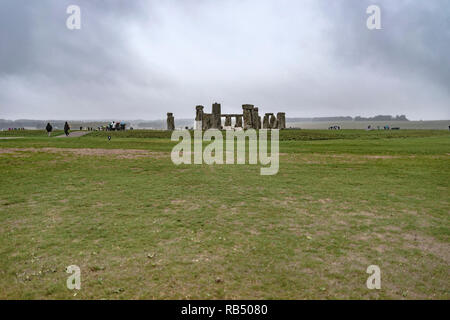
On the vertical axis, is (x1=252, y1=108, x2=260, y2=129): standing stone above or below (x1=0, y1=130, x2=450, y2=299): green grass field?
above

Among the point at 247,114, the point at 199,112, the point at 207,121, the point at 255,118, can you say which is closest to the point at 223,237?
the point at 247,114

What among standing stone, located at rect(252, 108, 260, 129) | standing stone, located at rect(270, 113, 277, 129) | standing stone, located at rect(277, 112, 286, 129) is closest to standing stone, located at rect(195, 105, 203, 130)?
standing stone, located at rect(252, 108, 260, 129)

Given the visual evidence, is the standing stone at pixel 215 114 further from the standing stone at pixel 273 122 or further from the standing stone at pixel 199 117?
the standing stone at pixel 273 122

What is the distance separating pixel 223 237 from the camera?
6.58 meters

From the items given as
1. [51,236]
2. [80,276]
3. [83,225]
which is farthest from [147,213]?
[80,276]

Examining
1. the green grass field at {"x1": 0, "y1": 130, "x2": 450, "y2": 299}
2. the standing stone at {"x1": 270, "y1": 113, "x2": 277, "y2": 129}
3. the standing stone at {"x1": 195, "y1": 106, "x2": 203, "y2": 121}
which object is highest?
the standing stone at {"x1": 195, "y1": 106, "x2": 203, "y2": 121}

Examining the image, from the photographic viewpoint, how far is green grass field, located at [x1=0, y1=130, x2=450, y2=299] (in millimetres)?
4688

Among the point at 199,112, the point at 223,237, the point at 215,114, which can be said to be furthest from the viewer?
the point at 199,112

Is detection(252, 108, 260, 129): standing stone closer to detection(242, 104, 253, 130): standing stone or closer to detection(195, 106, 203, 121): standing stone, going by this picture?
detection(242, 104, 253, 130): standing stone

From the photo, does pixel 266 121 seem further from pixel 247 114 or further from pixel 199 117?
pixel 199 117

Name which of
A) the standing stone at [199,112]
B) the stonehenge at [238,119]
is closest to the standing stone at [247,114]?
the stonehenge at [238,119]

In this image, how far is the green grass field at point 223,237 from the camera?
469cm

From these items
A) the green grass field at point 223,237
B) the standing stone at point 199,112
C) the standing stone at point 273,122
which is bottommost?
the green grass field at point 223,237
